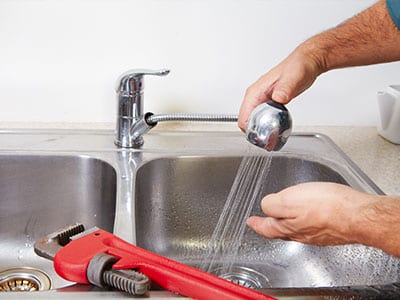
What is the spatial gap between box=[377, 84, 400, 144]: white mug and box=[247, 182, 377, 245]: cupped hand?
491 millimetres

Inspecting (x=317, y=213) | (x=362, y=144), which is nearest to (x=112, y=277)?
(x=317, y=213)

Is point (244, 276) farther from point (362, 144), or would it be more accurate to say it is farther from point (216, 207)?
point (362, 144)

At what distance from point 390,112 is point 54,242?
74 centimetres

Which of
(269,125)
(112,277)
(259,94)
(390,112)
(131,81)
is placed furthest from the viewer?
(390,112)

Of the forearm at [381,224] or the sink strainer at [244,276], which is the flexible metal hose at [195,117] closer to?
the sink strainer at [244,276]

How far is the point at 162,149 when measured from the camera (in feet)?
3.10

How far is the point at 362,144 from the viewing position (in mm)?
1045

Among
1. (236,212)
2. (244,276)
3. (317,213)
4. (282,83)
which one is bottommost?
(244,276)

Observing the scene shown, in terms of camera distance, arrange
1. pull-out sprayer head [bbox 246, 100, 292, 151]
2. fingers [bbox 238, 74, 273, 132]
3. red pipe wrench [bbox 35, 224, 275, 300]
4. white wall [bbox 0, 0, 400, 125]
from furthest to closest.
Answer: white wall [bbox 0, 0, 400, 125], fingers [bbox 238, 74, 273, 132], pull-out sprayer head [bbox 246, 100, 292, 151], red pipe wrench [bbox 35, 224, 275, 300]

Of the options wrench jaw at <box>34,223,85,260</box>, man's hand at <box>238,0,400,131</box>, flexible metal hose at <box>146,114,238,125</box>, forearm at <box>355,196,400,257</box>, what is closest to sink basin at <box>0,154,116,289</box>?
flexible metal hose at <box>146,114,238,125</box>

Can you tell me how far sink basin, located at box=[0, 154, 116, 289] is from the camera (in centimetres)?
89

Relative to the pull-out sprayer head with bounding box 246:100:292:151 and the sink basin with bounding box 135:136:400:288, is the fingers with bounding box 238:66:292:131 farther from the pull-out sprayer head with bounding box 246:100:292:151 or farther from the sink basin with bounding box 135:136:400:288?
the sink basin with bounding box 135:136:400:288

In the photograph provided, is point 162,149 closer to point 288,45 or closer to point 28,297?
point 288,45

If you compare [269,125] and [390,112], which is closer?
[269,125]
